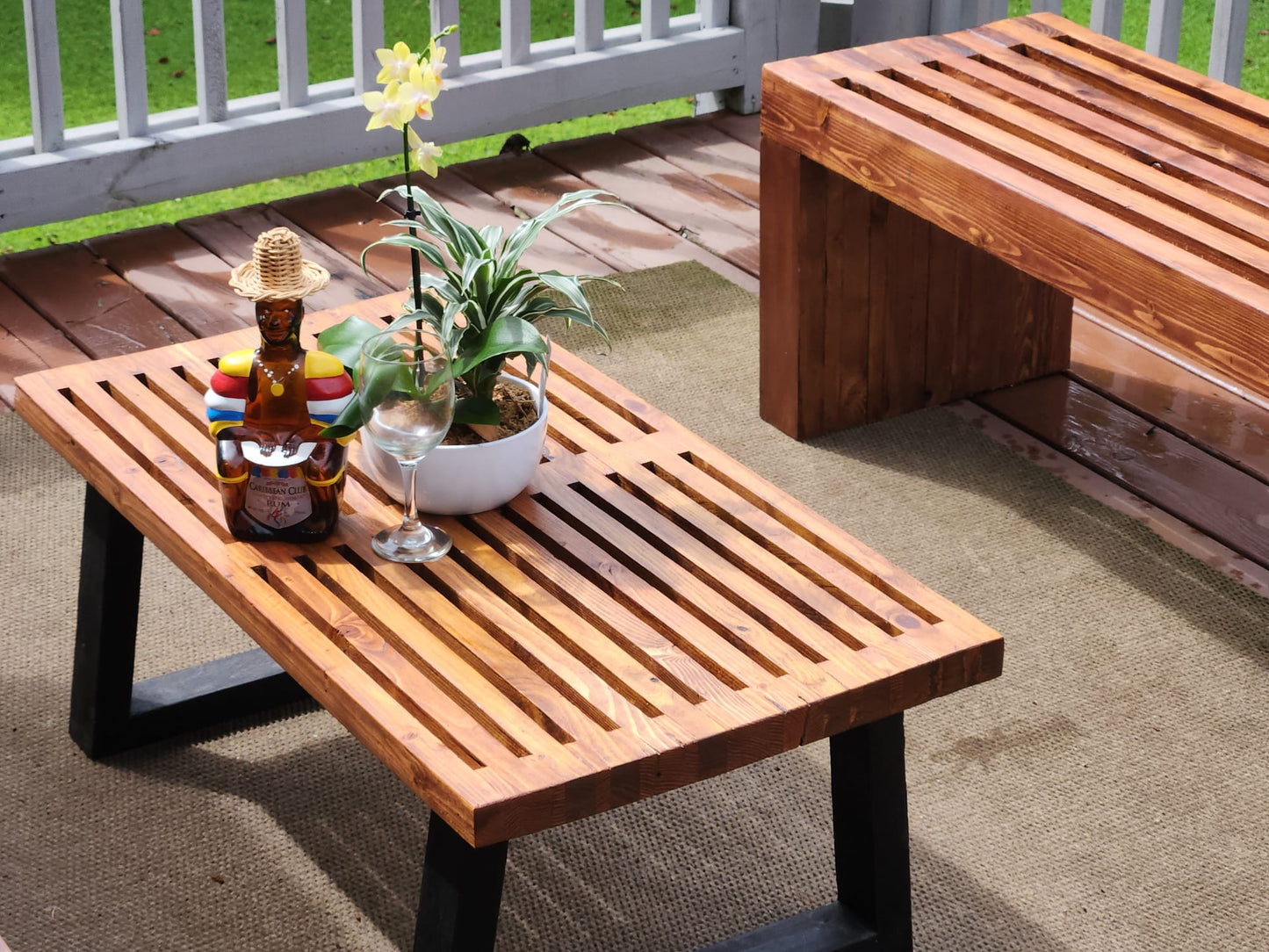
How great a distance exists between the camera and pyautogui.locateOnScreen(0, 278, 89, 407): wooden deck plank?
A: 3.11 metres

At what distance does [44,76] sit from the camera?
3445mm

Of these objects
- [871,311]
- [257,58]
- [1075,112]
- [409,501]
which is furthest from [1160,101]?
[257,58]

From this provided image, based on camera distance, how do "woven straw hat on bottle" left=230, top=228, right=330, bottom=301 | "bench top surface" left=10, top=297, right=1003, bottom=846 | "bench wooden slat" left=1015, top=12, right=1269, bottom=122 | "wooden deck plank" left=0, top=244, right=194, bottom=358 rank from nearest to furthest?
"bench top surface" left=10, top=297, right=1003, bottom=846, "woven straw hat on bottle" left=230, top=228, right=330, bottom=301, "bench wooden slat" left=1015, top=12, right=1269, bottom=122, "wooden deck plank" left=0, top=244, right=194, bottom=358

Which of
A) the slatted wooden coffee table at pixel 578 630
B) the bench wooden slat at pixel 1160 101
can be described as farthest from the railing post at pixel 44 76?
the bench wooden slat at pixel 1160 101

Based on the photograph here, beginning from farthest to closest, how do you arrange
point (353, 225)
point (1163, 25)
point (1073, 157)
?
point (1163, 25) < point (353, 225) < point (1073, 157)

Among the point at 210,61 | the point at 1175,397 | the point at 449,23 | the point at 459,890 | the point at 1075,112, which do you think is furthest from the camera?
the point at 449,23

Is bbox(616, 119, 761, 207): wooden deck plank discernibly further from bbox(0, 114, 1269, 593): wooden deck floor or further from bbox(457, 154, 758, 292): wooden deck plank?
bbox(457, 154, 758, 292): wooden deck plank

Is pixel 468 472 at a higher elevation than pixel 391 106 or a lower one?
lower

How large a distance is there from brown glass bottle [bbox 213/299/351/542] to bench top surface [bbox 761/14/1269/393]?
1.11 meters

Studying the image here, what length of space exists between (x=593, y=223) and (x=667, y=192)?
0.22 metres

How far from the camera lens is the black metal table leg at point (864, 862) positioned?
1.72 m

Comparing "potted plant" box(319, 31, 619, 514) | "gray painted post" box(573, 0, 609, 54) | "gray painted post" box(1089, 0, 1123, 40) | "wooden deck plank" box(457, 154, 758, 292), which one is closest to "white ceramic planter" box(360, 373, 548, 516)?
"potted plant" box(319, 31, 619, 514)

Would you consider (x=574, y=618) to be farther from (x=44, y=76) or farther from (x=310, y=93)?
(x=310, y=93)

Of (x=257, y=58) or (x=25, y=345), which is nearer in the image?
(x=25, y=345)
